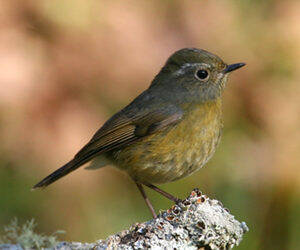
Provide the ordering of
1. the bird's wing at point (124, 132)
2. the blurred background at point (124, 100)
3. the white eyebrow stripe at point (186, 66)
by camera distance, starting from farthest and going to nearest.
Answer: the blurred background at point (124, 100), the white eyebrow stripe at point (186, 66), the bird's wing at point (124, 132)

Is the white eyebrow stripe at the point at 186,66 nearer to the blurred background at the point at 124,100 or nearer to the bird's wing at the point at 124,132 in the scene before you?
the bird's wing at the point at 124,132

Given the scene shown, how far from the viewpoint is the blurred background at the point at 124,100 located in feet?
15.5

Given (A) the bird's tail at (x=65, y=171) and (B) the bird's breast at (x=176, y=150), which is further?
(A) the bird's tail at (x=65, y=171)

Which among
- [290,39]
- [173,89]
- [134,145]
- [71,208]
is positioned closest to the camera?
[134,145]

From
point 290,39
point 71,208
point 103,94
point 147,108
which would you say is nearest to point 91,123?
point 103,94

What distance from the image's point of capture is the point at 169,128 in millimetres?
3787

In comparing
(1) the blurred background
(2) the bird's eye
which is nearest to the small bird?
(2) the bird's eye

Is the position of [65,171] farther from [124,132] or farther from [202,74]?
[202,74]

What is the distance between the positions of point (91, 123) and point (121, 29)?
38.7 inches

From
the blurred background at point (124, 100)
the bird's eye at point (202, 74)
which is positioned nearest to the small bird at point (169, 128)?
the bird's eye at point (202, 74)

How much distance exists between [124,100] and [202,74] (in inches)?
52.5

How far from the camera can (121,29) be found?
5480 millimetres

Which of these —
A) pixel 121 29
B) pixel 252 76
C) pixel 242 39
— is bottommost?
pixel 252 76

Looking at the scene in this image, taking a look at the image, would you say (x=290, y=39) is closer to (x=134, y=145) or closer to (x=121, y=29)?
(x=121, y=29)
